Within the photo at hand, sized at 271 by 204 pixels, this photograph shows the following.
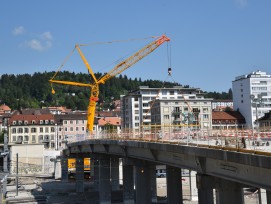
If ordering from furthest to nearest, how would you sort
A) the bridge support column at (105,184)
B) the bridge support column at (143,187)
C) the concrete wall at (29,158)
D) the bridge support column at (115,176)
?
the concrete wall at (29,158) < the bridge support column at (115,176) < the bridge support column at (105,184) < the bridge support column at (143,187)

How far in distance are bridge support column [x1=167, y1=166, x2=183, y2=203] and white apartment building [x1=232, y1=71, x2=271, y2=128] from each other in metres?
112

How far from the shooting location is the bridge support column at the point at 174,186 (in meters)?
34.9

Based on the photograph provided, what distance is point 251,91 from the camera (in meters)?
146

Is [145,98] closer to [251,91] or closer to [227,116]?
[227,116]

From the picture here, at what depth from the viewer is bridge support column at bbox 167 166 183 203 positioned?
115 feet

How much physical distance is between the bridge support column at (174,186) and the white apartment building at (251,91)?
112m

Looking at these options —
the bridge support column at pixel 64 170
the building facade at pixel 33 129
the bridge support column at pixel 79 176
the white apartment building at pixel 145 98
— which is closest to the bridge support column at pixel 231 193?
the bridge support column at pixel 79 176

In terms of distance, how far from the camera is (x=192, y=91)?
154 m

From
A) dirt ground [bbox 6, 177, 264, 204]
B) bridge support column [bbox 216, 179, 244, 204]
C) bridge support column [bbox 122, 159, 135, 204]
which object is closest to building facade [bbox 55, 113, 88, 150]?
dirt ground [bbox 6, 177, 264, 204]

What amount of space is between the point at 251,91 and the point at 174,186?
11748 cm

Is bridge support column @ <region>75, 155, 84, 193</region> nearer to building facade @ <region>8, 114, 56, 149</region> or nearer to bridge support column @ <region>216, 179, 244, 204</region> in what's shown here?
bridge support column @ <region>216, 179, 244, 204</region>

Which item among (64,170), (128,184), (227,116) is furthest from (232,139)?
(227,116)

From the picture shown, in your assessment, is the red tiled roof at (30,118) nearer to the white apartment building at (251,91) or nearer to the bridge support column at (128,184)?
the white apartment building at (251,91)

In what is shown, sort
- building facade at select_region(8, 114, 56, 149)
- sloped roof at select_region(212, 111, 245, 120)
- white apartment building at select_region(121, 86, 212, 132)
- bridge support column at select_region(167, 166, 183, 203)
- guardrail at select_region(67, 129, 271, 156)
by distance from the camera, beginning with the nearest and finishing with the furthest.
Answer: guardrail at select_region(67, 129, 271, 156) < bridge support column at select_region(167, 166, 183, 203) < building facade at select_region(8, 114, 56, 149) < sloped roof at select_region(212, 111, 245, 120) < white apartment building at select_region(121, 86, 212, 132)
